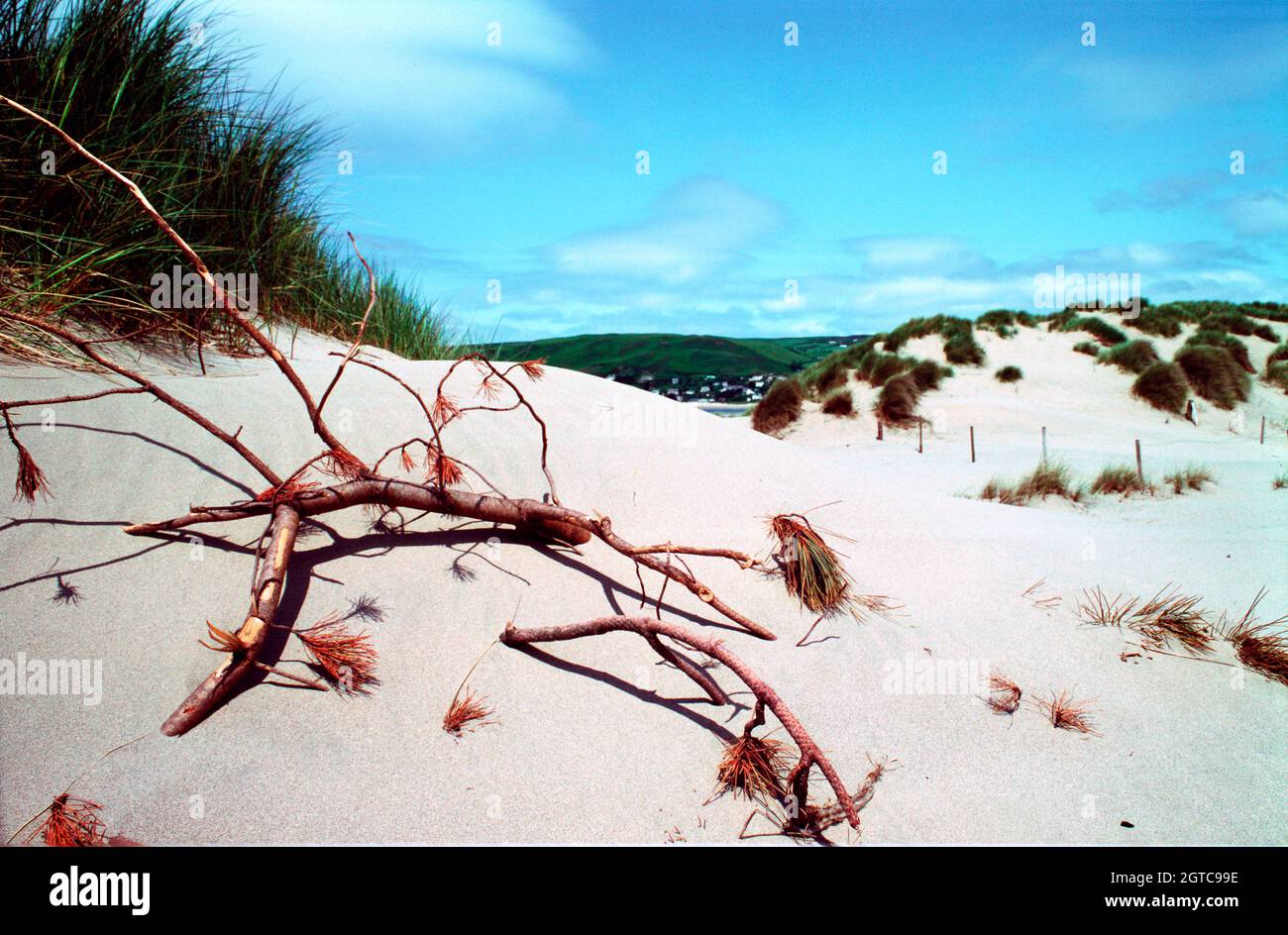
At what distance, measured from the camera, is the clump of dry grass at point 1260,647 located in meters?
3.45

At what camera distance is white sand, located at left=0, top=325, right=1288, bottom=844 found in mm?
2287

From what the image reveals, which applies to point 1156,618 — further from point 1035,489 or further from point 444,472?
point 1035,489

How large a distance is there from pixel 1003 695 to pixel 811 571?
92cm

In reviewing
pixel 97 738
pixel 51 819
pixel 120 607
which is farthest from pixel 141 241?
pixel 51 819

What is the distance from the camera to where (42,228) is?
15.9 ft

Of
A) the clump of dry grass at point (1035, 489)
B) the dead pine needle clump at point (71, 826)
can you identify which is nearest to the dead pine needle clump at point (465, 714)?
the dead pine needle clump at point (71, 826)

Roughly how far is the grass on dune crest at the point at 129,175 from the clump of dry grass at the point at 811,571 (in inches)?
125

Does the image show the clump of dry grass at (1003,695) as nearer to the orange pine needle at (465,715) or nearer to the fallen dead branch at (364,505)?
the fallen dead branch at (364,505)

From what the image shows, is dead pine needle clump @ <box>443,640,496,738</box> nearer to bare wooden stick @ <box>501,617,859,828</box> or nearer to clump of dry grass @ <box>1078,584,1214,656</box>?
bare wooden stick @ <box>501,617,859,828</box>

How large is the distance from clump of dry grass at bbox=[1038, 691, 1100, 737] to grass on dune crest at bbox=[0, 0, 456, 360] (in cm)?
431

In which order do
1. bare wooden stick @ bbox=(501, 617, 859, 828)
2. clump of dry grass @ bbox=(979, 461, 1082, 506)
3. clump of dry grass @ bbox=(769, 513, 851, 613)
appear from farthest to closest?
clump of dry grass @ bbox=(979, 461, 1082, 506) → clump of dry grass @ bbox=(769, 513, 851, 613) → bare wooden stick @ bbox=(501, 617, 859, 828)

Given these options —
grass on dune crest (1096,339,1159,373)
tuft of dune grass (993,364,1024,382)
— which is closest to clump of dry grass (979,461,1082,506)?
tuft of dune grass (993,364,1024,382)
